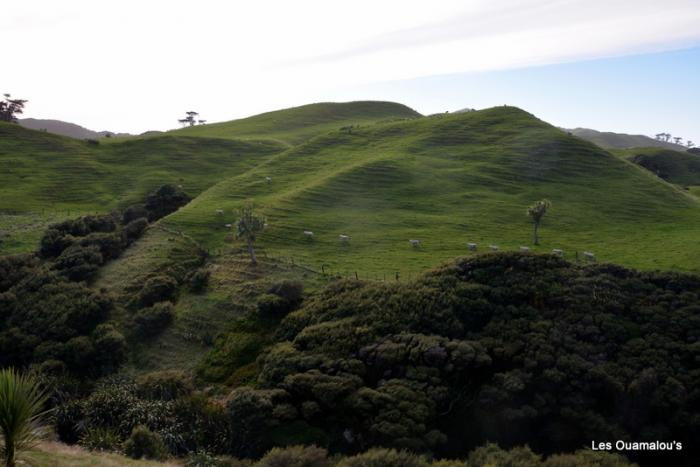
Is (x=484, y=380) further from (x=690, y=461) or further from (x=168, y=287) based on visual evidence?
(x=168, y=287)

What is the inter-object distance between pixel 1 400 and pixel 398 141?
108m

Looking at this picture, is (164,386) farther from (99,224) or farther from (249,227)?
(99,224)

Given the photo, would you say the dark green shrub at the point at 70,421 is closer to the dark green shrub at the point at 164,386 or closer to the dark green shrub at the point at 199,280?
the dark green shrub at the point at 164,386

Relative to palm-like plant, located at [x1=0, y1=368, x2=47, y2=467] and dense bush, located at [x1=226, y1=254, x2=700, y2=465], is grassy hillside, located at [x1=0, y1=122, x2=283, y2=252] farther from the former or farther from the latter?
palm-like plant, located at [x1=0, y1=368, x2=47, y2=467]

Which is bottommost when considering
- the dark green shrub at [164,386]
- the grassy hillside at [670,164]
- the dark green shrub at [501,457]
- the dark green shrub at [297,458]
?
the dark green shrub at [164,386]

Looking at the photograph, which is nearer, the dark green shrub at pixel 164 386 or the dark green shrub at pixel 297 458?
the dark green shrub at pixel 297 458

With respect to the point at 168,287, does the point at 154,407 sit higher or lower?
lower

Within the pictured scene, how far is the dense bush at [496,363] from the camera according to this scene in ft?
103

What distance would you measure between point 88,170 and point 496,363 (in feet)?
343

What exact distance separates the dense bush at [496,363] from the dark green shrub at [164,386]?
6.29m

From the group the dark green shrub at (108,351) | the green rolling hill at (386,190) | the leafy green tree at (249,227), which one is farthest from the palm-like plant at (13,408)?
the leafy green tree at (249,227)

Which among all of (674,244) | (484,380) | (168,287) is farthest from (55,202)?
(674,244)

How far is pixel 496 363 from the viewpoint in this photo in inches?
1400

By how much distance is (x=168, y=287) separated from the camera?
52219mm
